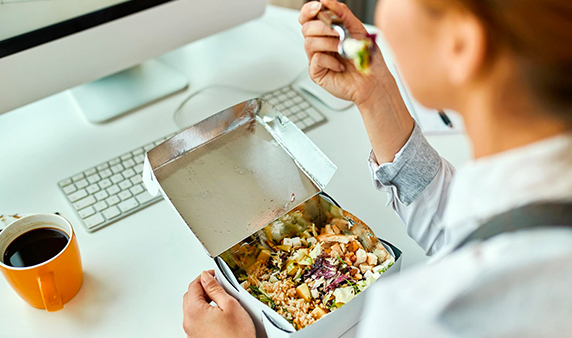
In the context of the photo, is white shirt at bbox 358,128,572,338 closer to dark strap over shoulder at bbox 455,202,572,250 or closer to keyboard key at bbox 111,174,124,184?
dark strap over shoulder at bbox 455,202,572,250

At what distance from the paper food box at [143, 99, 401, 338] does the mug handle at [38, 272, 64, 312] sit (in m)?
0.15

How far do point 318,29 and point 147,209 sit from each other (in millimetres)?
339

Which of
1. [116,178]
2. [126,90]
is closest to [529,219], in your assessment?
[116,178]

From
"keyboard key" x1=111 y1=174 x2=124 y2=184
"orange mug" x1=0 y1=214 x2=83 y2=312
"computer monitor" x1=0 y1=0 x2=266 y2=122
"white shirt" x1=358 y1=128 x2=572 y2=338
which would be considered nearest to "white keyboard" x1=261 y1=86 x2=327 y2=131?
"computer monitor" x1=0 y1=0 x2=266 y2=122

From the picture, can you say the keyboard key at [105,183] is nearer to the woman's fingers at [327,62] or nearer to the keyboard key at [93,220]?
the keyboard key at [93,220]

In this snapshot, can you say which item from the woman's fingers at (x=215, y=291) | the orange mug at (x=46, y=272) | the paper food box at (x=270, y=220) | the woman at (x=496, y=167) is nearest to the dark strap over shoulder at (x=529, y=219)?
the woman at (x=496, y=167)

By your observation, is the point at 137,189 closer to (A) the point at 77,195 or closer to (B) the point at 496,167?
(A) the point at 77,195

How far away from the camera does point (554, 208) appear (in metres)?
0.32

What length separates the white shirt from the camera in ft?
1.05

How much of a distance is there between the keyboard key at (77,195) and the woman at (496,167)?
50 cm

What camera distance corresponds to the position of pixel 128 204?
0.73 meters

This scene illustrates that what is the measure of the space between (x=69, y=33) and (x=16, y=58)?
8 centimetres

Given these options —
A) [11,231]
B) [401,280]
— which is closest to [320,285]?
[401,280]

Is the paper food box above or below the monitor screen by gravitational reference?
below
